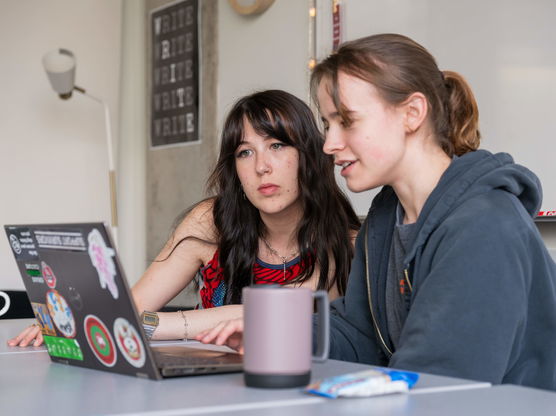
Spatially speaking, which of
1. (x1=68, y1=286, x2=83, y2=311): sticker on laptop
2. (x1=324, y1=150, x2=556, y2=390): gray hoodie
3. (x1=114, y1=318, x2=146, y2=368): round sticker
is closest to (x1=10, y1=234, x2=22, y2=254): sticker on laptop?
(x1=68, y1=286, x2=83, y2=311): sticker on laptop

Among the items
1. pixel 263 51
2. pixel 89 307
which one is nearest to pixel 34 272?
pixel 89 307

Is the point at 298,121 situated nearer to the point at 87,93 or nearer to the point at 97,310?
the point at 97,310

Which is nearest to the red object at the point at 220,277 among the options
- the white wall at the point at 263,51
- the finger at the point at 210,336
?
the finger at the point at 210,336

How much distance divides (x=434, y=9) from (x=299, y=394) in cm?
216

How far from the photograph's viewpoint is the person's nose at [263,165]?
6.73 ft

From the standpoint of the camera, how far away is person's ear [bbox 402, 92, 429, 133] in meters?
1.42

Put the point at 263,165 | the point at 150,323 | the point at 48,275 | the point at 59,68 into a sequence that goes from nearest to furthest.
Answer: the point at 48,275, the point at 150,323, the point at 263,165, the point at 59,68

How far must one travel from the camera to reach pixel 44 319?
116 centimetres

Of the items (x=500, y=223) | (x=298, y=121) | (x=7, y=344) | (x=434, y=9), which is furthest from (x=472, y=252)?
(x=434, y=9)

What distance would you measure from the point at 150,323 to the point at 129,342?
627 mm

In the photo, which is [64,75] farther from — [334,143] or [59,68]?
[334,143]

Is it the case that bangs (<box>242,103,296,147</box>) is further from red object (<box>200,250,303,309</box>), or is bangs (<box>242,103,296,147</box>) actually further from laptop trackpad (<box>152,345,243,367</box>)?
laptop trackpad (<box>152,345,243,367</box>)

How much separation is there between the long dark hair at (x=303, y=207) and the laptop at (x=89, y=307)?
3.05 ft

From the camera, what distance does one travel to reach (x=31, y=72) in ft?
13.6
